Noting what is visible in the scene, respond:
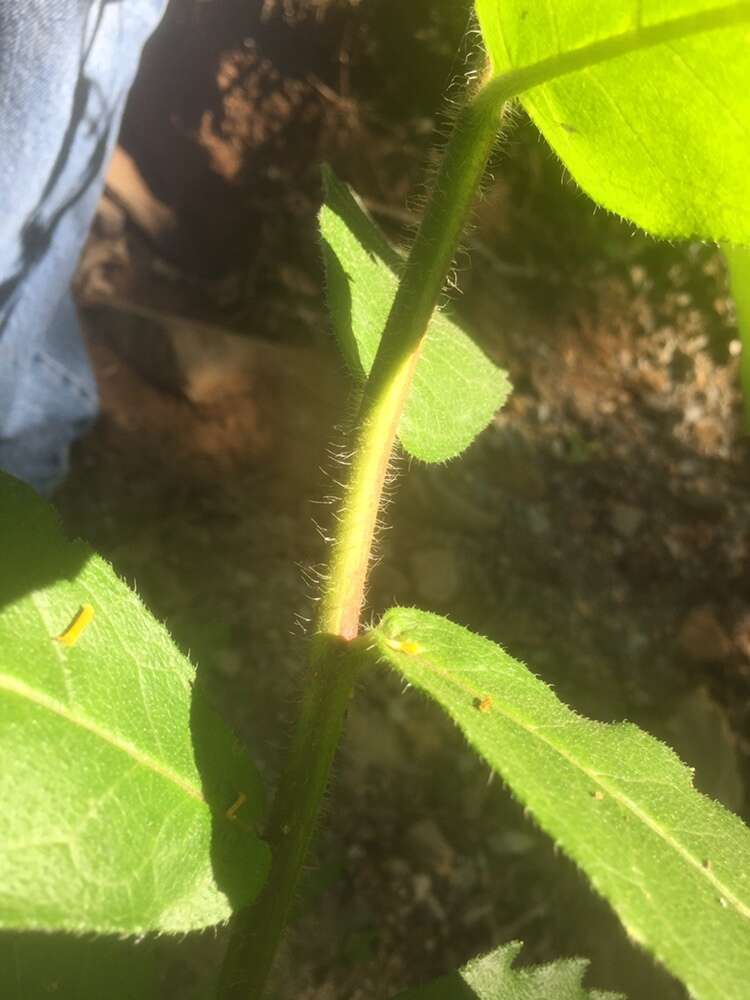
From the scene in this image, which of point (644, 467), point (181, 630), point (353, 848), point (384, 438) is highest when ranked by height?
point (384, 438)

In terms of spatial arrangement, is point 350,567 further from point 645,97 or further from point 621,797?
point 645,97

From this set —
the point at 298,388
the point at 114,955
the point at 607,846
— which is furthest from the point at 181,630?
the point at 607,846

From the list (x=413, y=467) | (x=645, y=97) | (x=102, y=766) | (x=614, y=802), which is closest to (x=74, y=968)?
A: (x=102, y=766)

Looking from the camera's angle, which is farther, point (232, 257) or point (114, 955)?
point (232, 257)

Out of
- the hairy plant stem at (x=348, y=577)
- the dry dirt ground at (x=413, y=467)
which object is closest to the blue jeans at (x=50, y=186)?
the dry dirt ground at (x=413, y=467)

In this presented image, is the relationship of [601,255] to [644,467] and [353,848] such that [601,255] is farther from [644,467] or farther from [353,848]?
[353,848]

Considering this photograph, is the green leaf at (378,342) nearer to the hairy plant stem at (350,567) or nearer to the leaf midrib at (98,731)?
the hairy plant stem at (350,567)
